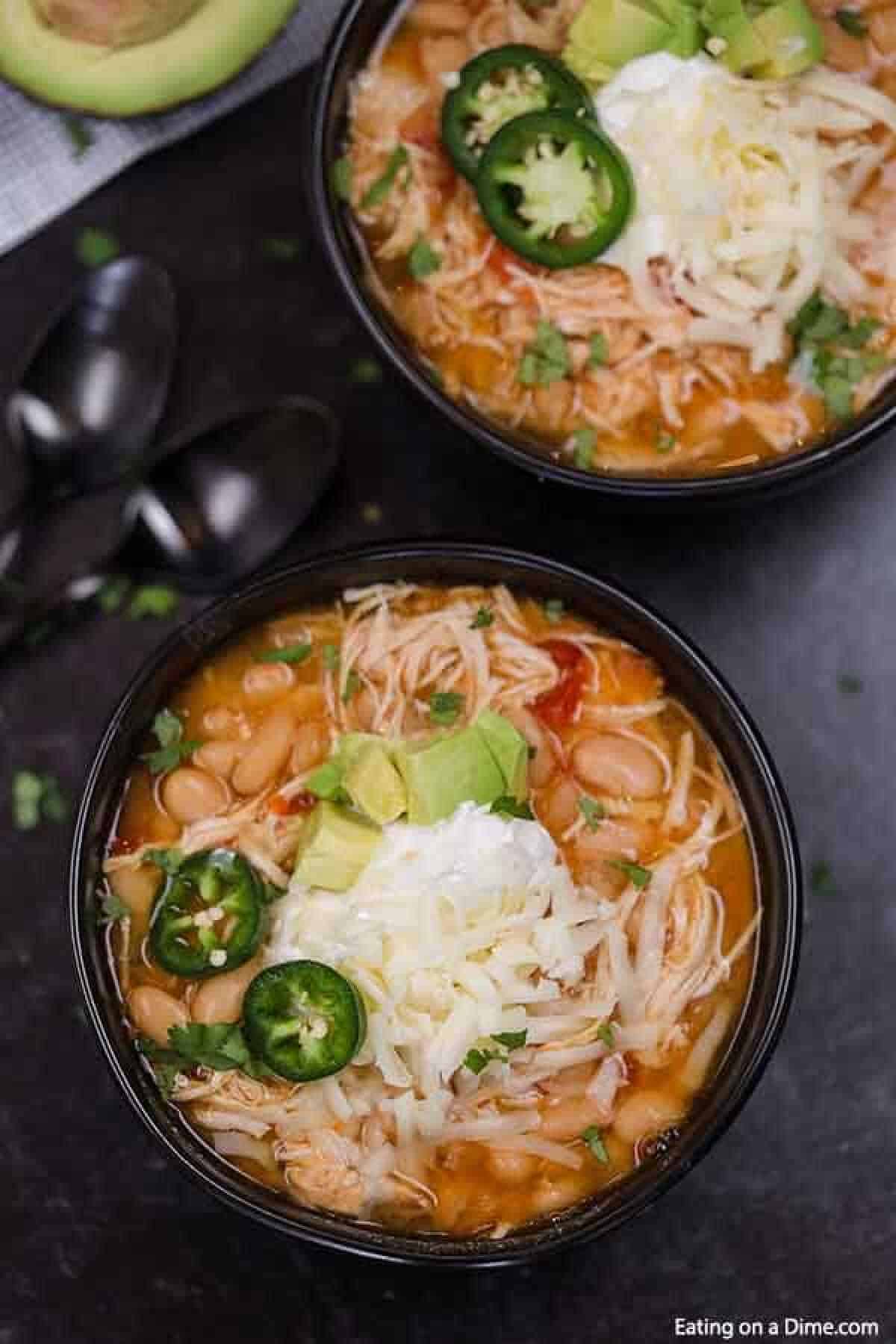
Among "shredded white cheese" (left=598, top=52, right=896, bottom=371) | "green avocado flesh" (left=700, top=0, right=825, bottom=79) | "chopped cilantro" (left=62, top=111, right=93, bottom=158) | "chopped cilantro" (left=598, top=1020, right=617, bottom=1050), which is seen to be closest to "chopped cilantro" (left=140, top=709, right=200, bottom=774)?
"chopped cilantro" (left=598, top=1020, right=617, bottom=1050)

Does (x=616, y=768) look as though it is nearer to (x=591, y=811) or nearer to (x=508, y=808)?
(x=591, y=811)

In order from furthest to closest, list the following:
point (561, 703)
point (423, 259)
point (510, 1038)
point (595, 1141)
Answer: point (423, 259) < point (561, 703) < point (595, 1141) < point (510, 1038)

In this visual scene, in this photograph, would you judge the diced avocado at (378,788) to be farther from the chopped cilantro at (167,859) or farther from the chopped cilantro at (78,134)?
the chopped cilantro at (78,134)

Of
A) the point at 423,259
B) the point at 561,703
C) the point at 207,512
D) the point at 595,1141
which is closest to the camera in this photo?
the point at 595,1141

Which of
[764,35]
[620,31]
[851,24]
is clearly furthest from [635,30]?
[851,24]

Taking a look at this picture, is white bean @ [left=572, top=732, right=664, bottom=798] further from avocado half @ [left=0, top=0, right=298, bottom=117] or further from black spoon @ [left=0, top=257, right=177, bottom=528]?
avocado half @ [left=0, top=0, right=298, bottom=117]

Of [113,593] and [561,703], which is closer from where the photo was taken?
[561,703]

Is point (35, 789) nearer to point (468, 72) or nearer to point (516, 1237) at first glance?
point (516, 1237)

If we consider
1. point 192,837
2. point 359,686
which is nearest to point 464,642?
point 359,686
